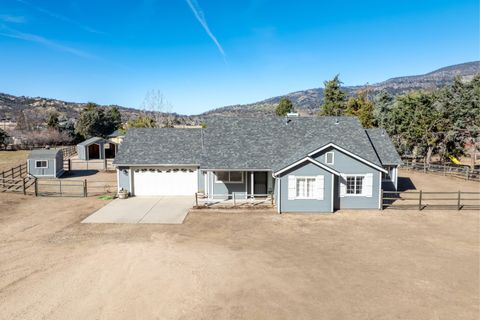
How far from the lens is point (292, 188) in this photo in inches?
753

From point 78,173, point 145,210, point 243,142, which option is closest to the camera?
point 145,210

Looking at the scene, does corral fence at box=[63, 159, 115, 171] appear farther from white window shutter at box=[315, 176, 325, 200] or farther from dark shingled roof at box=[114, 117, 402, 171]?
white window shutter at box=[315, 176, 325, 200]

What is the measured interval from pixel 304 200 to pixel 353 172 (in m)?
3.74

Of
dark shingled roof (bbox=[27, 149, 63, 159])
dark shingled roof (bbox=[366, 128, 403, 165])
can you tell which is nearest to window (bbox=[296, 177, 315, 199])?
dark shingled roof (bbox=[366, 128, 403, 165])

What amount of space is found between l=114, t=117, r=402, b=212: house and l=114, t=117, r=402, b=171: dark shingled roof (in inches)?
2.8

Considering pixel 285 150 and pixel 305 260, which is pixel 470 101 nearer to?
pixel 285 150

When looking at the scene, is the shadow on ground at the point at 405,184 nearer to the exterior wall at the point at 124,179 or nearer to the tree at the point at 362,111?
the tree at the point at 362,111

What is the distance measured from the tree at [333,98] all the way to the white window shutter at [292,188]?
40991mm

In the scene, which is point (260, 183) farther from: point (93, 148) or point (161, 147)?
point (93, 148)

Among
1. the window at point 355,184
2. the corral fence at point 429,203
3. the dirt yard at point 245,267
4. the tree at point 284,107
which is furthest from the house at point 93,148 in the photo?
the tree at point 284,107

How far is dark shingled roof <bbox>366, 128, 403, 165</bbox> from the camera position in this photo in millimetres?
24427

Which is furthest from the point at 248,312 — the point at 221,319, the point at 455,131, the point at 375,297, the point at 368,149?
the point at 455,131

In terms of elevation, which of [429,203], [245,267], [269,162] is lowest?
[245,267]

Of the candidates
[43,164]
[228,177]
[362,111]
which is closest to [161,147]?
[228,177]
